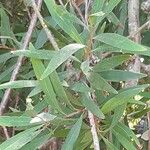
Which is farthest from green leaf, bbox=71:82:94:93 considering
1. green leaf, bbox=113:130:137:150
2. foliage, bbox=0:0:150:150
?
green leaf, bbox=113:130:137:150

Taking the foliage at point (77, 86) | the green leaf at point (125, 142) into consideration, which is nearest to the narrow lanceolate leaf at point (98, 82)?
the foliage at point (77, 86)

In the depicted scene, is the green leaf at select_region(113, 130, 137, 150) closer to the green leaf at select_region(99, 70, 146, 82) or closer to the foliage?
the foliage

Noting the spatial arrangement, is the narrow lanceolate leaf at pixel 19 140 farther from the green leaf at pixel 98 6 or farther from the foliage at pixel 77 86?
the green leaf at pixel 98 6

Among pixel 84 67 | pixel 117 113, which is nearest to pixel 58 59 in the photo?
pixel 84 67

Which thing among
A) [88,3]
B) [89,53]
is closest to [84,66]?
[89,53]

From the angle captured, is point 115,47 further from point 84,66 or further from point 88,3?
point 88,3
